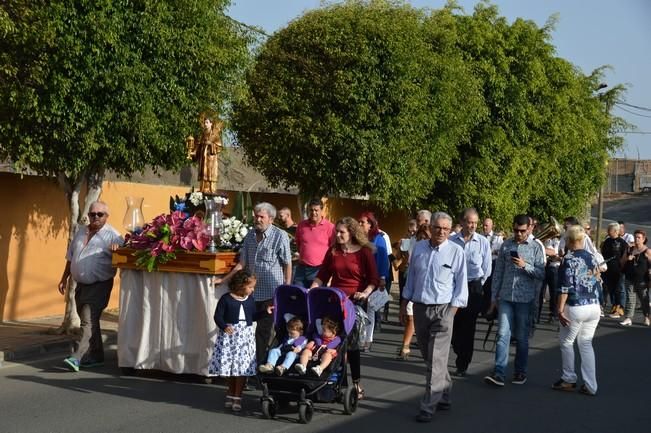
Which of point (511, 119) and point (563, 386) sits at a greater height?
point (511, 119)

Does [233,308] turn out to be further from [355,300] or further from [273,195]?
[273,195]

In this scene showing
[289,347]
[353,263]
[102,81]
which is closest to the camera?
[289,347]

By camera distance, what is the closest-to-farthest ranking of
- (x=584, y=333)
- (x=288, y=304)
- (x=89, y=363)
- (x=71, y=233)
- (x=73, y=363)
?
(x=288, y=304) < (x=584, y=333) < (x=73, y=363) < (x=89, y=363) < (x=71, y=233)

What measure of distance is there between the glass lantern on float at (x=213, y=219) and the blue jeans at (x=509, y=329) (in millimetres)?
3254

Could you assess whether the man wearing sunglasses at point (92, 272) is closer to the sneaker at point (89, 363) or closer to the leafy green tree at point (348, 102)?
the sneaker at point (89, 363)

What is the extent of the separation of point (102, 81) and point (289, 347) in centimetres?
494

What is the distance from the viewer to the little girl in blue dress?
29.7ft

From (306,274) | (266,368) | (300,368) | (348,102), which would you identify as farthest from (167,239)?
(348,102)

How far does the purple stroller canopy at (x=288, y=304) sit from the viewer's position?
9250mm

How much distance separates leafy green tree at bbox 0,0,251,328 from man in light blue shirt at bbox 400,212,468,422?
494cm

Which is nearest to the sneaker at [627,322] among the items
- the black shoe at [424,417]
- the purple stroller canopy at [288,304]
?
the black shoe at [424,417]

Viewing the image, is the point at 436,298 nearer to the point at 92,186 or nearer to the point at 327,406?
the point at 327,406

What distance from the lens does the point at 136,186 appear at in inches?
691

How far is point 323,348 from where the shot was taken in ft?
29.4
